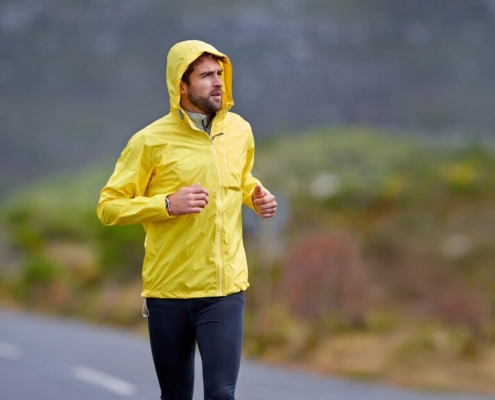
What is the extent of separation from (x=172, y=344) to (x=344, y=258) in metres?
13.0

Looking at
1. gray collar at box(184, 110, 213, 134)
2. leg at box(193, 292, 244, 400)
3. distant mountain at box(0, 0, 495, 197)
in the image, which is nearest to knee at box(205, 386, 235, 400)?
leg at box(193, 292, 244, 400)

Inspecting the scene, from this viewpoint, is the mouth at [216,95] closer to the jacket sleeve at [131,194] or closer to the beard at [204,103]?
the beard at [204,103]

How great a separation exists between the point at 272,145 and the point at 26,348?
1559cm

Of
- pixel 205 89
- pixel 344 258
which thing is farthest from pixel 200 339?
pixel 344 258

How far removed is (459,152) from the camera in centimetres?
2733

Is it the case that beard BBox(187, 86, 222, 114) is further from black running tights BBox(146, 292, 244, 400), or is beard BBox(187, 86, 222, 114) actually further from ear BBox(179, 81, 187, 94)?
black running tights BBox(146, 292, 244, 400)

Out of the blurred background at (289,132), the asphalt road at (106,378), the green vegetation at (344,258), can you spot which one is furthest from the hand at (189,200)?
the blurred background at (289,132)

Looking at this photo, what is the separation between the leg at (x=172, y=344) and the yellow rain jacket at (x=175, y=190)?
0.07 metres

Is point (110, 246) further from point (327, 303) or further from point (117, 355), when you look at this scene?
point (117, 355)

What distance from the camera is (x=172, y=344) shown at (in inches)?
181

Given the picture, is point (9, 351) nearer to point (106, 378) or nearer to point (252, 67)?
point (106, 378)

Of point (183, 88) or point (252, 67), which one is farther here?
point (252, 67)

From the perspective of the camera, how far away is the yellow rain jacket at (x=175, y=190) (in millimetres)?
4496

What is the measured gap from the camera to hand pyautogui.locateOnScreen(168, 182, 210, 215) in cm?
433
